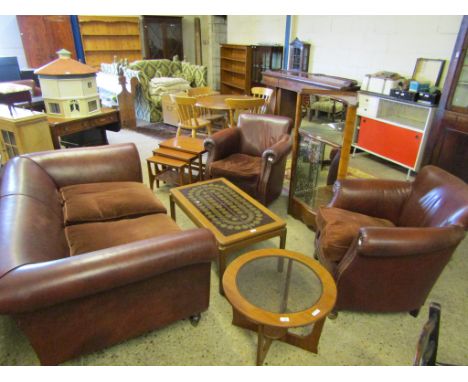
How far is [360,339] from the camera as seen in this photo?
1.72 meters

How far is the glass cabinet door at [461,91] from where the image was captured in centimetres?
308

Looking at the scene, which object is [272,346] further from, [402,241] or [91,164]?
[91,164]

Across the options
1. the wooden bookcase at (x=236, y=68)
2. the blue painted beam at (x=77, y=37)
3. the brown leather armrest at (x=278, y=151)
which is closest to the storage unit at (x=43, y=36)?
the blue painted beam at (x=77, y=37)

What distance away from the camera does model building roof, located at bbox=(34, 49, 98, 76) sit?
2.99 metres

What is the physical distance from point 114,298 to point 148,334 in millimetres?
435

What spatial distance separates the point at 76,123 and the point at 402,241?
10.1 feet

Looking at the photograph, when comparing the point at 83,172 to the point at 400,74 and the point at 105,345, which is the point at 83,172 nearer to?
the point at 105,345

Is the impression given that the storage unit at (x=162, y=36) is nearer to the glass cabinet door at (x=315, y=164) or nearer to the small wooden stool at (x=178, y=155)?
the small wooden stool at (x=178, y=155)

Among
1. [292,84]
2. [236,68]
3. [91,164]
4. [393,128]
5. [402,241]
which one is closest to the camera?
[402,241]

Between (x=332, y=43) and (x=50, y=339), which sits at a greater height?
(x=332, y=43)

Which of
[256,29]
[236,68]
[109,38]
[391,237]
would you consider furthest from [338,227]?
[109,38]

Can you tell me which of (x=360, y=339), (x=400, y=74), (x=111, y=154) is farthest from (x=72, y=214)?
(x=400, y=74)

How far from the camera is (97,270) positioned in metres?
1.27
